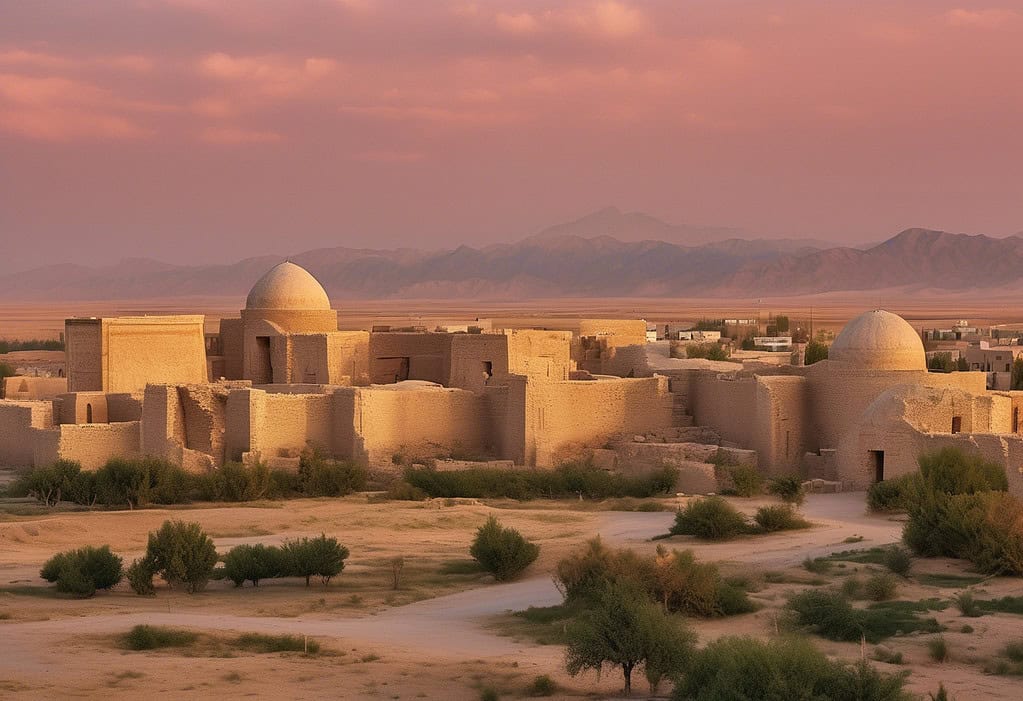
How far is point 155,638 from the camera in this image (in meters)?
16.1

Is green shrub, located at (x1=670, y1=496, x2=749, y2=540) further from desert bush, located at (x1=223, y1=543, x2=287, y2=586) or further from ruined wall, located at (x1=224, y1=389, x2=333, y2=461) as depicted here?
ruined wall, located at (x1=224, y1=389, x2=333, y2=461)

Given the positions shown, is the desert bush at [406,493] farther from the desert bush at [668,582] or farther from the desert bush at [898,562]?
the desert bush at [898,562]

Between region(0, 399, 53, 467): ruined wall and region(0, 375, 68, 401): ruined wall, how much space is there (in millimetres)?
6672

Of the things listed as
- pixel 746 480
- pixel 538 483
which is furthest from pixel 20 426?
pixel 746 480

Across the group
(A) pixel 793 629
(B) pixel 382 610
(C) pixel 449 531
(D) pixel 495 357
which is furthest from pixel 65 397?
(A) pixel 793 629

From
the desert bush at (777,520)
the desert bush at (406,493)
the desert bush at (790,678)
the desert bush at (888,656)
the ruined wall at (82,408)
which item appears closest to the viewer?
the desert bush at (790,678)

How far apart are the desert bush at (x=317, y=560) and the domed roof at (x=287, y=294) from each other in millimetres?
17126

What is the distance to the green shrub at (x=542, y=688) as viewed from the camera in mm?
14320

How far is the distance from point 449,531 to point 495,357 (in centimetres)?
987

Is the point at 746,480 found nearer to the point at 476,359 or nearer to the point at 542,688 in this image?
the point at 476,359

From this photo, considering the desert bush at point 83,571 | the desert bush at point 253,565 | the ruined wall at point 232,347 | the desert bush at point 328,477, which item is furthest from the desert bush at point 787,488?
the ruined wall at point 232,347

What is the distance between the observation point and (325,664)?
15430 millimetres

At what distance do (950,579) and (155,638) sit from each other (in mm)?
8745

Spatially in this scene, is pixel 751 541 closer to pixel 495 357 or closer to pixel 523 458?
pixel 523 458
